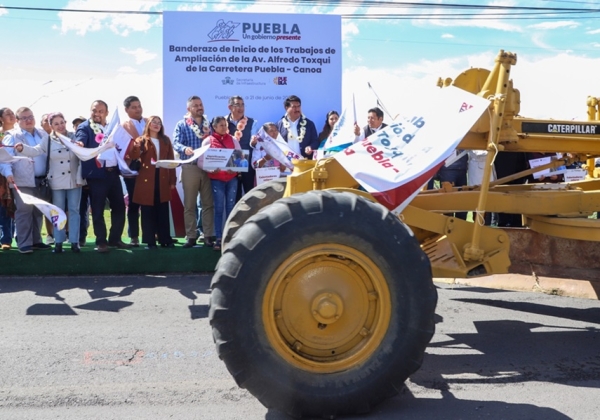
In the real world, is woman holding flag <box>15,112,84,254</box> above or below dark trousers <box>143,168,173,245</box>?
above

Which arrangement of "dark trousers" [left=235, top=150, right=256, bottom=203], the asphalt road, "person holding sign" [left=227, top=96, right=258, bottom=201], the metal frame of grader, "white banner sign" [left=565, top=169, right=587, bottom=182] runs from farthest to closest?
"person holding sign" [left=227, top=96, right=258, bottom=201]
"dark trousers" [left=235, top=150, right=256, bottom=203]
"white banner sign" [left=565, top=169, right=587, bottom=182]
the metal frame of grader
the asphalt road

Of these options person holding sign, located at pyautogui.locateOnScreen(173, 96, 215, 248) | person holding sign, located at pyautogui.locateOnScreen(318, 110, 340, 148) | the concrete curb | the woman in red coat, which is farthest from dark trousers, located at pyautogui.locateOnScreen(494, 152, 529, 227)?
the woman in red coat

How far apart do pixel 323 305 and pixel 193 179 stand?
5765mm

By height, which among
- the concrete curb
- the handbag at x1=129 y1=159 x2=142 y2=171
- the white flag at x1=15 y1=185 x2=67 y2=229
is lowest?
the concrete curb

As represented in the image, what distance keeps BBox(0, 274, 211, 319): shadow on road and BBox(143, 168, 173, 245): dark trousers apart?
0.84m

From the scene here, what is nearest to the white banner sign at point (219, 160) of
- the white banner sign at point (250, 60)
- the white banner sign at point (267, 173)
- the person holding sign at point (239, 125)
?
the white banner sign at point (267, 173)

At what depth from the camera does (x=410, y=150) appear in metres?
4.58

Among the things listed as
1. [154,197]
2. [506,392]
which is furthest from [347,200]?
[154,197]

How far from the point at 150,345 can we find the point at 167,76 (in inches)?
242

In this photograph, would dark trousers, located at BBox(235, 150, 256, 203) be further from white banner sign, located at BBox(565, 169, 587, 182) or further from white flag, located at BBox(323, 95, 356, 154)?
white banner sign, located at BBox(565, 169, 587, 182)

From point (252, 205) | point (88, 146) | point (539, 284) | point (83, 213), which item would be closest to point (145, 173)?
point (88, 146)

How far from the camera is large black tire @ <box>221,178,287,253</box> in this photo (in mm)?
5863

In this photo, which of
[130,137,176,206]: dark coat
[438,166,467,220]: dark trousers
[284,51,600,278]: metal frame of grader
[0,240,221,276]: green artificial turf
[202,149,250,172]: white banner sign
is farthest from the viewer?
[438,166,467,220]: dark trousers

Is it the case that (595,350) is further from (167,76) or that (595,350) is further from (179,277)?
(167,76)
